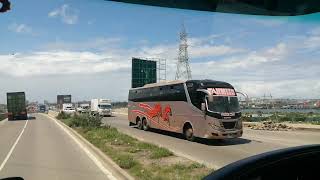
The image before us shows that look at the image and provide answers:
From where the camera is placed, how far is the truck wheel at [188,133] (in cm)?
2675

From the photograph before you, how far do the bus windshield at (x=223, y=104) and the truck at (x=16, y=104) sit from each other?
50582 mm

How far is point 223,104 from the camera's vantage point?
82.2ft

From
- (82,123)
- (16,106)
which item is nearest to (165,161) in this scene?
(82,123)

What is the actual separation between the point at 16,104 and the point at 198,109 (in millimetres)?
50336

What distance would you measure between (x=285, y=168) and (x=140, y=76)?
3255cm

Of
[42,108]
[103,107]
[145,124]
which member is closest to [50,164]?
[145,124]

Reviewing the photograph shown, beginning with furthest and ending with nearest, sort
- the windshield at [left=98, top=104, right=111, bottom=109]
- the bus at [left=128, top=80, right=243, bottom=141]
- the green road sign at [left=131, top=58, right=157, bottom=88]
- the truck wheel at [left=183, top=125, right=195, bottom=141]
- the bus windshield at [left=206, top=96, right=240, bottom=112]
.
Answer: the windshield at [left=98, top=104, right=111, bottom=109], the green road sign at [left=131, top=58, right=157, bottom=88], the truck wheel at [left=183, top=125, right=195, bottom=141], the bus windshield at [left=206, top=96, right=240, bottom=112], the bus at [left=128, top=80, right=243, bottom=141]

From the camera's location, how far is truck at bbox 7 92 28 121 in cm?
7093

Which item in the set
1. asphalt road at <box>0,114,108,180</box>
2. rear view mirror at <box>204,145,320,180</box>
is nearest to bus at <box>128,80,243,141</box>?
asphalt road at <box>0,114,108,180</box>

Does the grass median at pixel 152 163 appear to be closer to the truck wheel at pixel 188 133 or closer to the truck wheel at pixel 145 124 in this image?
the truck wheel at pixel 188 133

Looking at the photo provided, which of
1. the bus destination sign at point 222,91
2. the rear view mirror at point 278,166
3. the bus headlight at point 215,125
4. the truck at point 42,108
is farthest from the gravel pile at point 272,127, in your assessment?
the truck at point 42,108

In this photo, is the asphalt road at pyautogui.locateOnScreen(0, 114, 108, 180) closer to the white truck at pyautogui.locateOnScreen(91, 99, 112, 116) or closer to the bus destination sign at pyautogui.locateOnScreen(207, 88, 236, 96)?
the bus destination sign at pyautogui.locateOnScreen(207, 88, 236, 96)

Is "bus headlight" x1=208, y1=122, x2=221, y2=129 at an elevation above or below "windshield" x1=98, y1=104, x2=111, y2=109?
below

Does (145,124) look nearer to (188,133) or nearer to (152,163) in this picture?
(188,133)
